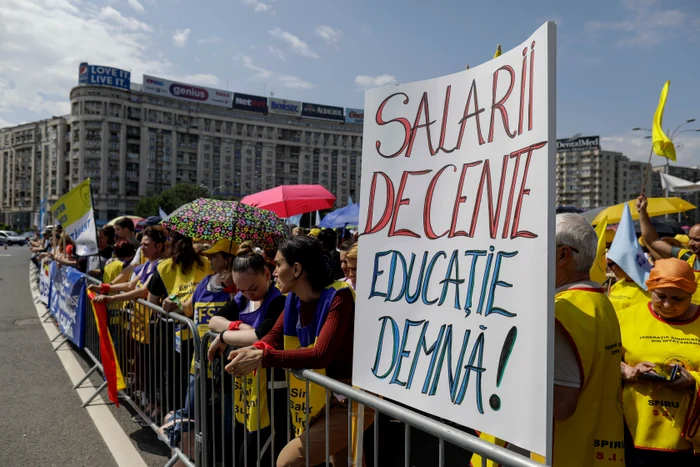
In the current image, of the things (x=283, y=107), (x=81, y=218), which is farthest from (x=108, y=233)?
(x=283, y=107)

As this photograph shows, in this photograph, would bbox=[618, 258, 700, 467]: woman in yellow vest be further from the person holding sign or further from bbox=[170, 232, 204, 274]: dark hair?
bbox=[170, 232, 204, 274]: dark hair

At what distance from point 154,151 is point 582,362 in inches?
4098

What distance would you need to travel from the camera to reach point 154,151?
97875mm

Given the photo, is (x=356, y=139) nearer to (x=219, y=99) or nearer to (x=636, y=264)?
(x=219, y=99)

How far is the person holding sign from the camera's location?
1789 millimetres

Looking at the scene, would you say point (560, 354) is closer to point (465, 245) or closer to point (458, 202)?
point (465, 245)

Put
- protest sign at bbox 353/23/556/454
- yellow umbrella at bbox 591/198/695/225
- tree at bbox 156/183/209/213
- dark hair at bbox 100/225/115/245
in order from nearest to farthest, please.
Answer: protest sign at bbox 353/23/556/454 < yellow umbrella at bbox 591/198/695/225 < dark hair at bbox 100/225/115/245 < tree at bbox 156/183/209/213

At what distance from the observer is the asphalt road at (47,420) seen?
13.0 feet

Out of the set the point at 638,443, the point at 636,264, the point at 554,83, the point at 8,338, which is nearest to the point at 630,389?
the point at 638,443

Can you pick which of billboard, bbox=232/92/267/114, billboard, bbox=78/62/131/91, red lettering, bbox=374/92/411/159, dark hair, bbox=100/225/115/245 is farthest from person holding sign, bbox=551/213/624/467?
billboard, bbox=232/92/267/114

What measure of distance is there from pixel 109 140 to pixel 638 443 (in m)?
101

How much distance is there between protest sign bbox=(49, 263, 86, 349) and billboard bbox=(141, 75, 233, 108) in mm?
98621

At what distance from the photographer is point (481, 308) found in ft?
5.44

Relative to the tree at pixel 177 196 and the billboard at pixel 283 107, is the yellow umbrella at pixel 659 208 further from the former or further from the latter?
the billboard at pixel 283 107
